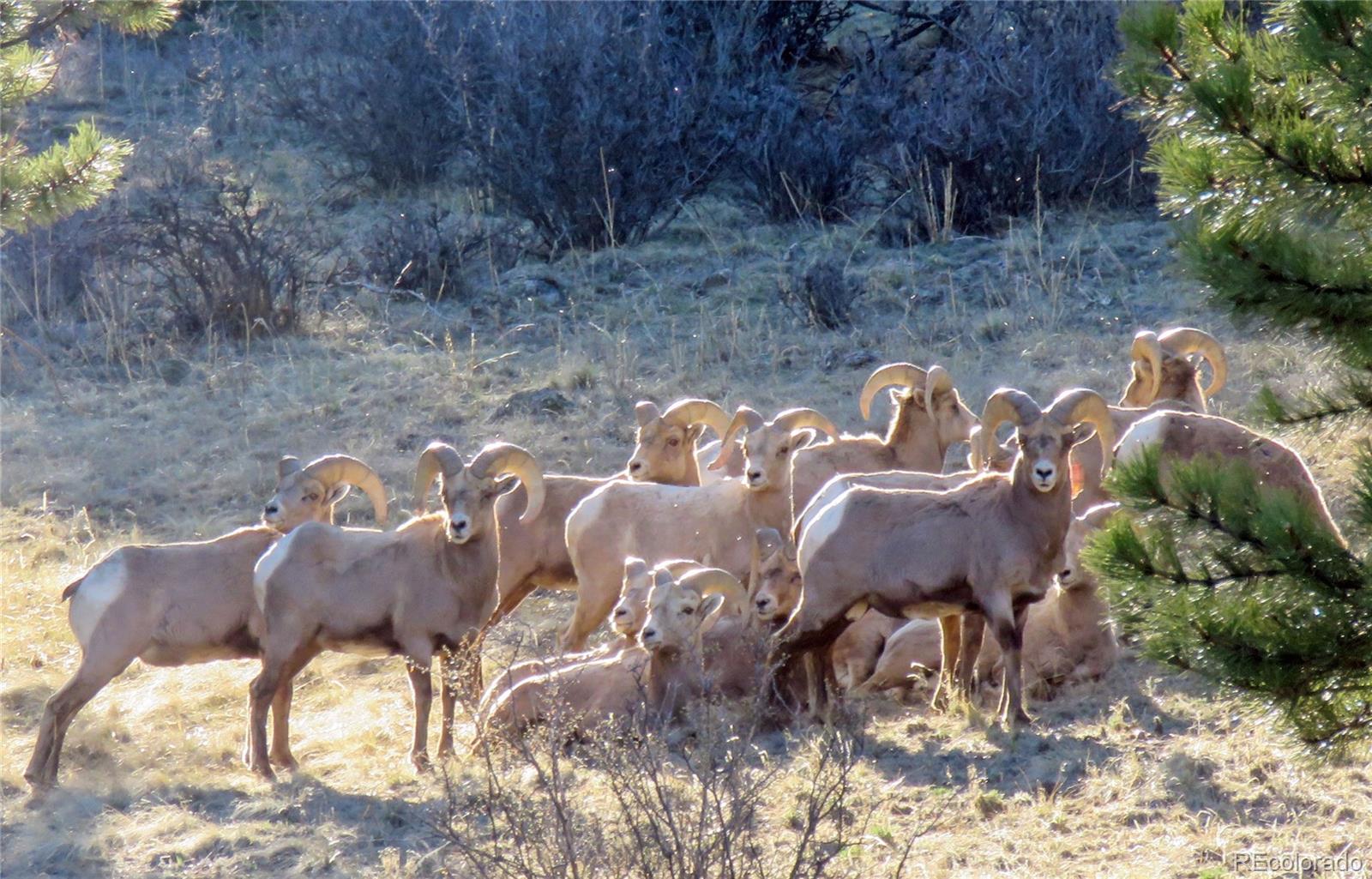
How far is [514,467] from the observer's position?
8.61 m

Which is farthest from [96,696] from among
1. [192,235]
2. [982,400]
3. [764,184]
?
[764,184]

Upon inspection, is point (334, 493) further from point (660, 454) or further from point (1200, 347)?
point (1200, 347)

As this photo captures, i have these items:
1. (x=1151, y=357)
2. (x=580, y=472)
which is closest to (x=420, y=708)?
(x=580, y=472)

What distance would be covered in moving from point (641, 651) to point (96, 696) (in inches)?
138

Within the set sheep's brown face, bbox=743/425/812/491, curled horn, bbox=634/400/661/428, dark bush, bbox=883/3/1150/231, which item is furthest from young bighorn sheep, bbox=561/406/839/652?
dark bush, bbox=883/3/1150/231

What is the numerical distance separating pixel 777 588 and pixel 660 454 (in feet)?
7.11

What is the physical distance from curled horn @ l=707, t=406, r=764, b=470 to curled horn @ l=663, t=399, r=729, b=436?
0.21 feet

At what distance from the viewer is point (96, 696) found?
380 inches

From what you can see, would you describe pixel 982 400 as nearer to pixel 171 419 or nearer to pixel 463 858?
pixel 171 419

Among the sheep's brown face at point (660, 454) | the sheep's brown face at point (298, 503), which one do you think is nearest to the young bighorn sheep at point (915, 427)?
the sheep's brown face at point (660, 454)

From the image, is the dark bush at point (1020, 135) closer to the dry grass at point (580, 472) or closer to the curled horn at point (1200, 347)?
the dry grass at point (580, 472)

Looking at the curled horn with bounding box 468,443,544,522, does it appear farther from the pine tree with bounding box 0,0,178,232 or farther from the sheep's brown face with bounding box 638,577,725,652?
the pine tree with bounding box 0,0,178,232

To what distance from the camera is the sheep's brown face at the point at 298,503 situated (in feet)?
29.9

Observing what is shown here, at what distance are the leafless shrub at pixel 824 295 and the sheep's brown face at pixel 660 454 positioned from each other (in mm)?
5351
